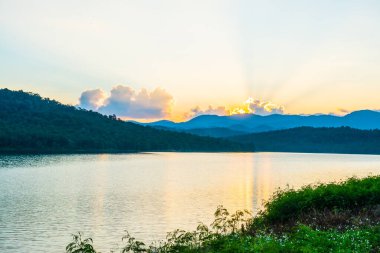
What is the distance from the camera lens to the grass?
60.5 feet

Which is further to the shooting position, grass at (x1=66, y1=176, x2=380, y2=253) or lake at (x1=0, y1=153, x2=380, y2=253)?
lake at (x1=0, y1=153, x2=380, y2=253)

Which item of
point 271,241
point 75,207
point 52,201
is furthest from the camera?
point 52,201

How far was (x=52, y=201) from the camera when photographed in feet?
219

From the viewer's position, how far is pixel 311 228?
22.4 m

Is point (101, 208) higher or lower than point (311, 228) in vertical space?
lower

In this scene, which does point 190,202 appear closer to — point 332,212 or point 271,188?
A: point 271,188

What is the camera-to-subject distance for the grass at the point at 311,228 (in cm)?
1844

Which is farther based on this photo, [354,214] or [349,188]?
[349,188]

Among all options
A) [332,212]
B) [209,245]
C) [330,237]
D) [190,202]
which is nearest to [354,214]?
[332,212]

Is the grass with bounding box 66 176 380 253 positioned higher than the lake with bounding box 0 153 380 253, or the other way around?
the grass with bounding box 66 176 380 253

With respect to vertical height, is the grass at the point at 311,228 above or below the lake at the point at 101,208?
above

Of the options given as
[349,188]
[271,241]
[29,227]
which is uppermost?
[349,188]

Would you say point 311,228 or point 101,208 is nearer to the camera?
point 311,228

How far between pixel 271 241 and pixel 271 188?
7791 cm
